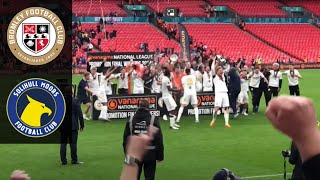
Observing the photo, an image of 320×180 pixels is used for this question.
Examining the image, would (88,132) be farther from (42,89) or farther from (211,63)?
(211,63)

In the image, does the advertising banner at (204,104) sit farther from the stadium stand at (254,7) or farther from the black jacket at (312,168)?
the stadium stand at (254,7)

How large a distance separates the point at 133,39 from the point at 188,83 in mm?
37064

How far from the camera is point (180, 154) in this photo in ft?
46.9

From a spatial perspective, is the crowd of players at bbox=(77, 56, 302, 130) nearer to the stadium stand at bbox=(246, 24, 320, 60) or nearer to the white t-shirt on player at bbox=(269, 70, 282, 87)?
the white t-shirt on player at bbox=(269, 70, 282, 87)

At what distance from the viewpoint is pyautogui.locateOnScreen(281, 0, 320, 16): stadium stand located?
72.0m

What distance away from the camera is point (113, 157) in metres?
14.1

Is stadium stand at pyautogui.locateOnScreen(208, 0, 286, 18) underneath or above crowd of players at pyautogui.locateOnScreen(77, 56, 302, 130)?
above

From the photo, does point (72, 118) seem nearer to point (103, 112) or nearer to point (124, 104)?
point (103, 112)

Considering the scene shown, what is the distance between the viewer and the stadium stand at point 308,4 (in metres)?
72.0

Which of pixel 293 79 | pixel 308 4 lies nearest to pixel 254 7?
pixel 308 4

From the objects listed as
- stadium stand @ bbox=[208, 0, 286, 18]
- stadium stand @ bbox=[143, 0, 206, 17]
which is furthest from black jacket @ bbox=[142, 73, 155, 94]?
stadium stand @ bbox=[208, 0, 286, 18]

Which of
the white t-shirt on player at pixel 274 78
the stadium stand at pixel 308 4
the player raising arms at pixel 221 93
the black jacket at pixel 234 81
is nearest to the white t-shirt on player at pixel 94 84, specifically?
the player raising arms at pixel 221 93

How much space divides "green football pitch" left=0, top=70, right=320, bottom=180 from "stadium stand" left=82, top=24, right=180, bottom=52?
34588 millimetres

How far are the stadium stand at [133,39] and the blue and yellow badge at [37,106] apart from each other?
36423mm
